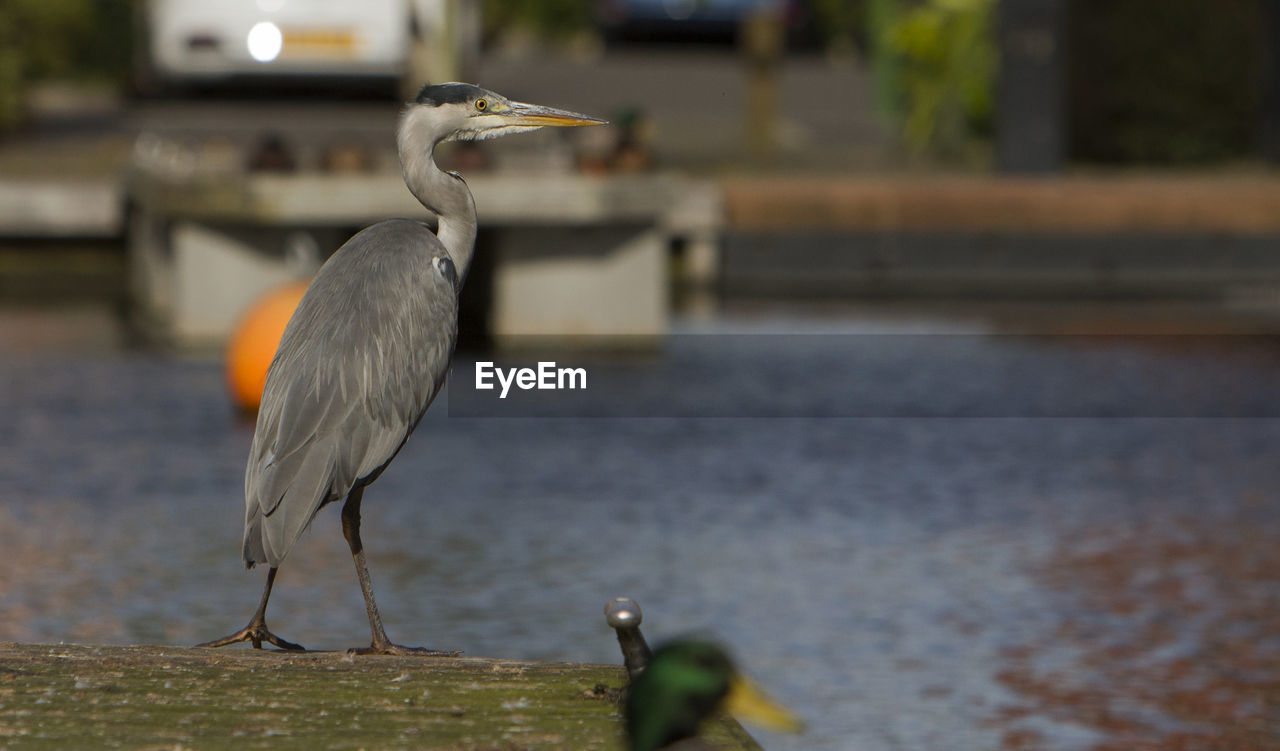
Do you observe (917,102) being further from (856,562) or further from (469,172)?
(856,562)

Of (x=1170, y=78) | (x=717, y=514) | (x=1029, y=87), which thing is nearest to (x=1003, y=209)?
(x=1029, y=87)

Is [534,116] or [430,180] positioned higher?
[534,116]

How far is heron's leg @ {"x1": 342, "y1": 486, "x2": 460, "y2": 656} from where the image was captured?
18.1 ft

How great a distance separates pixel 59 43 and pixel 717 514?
21.2m

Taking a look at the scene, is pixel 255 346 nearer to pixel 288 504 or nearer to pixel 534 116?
pixel 534 116

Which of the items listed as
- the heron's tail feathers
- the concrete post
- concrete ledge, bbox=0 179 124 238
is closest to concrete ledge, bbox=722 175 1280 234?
the concrete post

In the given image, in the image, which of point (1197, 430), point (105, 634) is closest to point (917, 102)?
point (1197, 430)

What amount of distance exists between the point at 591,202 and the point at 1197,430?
158 inches

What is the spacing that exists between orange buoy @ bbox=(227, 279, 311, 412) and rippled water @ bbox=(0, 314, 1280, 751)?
0.76ft

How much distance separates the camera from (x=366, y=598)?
5.61m

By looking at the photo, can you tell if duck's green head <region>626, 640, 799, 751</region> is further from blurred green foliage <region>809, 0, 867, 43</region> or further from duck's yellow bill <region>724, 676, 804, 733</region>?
blurred green foliage <region>809, 0, 867, 43</region>

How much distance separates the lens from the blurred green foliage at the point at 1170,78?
20.4 meters

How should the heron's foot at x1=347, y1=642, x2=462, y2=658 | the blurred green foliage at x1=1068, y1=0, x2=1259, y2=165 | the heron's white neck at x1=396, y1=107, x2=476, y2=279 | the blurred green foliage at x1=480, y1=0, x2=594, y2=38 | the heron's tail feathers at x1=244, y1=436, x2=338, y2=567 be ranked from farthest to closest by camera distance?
the blurred green foliage at x1=480, y1=0, x2=594, y2=38 < the blurred green foliage at x1=1068, y1=0, x2=1259, y2=165 < the heron's white neck at x1=396, y1=107, x2=476, y2=279 < the heron's foot at x1=347, y1=642, x2=462, y2=658 < the heron's tail feathers at x1=244, y1=436, x2=338, y2=567

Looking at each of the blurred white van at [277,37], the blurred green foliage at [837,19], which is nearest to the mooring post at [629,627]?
the blurred white van at [277,37]
